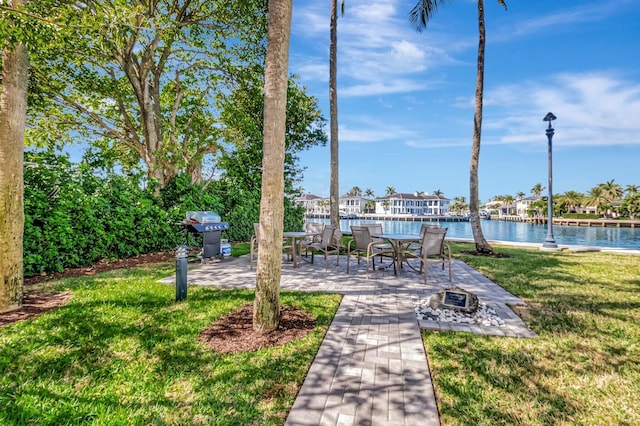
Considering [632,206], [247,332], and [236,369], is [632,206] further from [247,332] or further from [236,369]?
[236,369]

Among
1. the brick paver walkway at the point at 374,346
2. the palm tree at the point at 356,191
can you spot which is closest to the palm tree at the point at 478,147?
the brick paver walkway at the point at 374,346

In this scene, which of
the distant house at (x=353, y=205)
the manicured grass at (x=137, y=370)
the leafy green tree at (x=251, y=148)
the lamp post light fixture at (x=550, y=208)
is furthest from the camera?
the distant house at (x=353, y=205)

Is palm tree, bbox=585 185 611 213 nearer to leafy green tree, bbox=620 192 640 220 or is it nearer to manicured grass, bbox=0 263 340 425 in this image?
leafy green tree, bbox=620 192 640 220

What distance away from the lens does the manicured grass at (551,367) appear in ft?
6.88

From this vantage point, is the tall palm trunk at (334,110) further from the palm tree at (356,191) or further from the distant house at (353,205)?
the palm tree at (356,191)

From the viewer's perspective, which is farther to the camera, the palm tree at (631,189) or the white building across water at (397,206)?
the white building across water at (397,206)

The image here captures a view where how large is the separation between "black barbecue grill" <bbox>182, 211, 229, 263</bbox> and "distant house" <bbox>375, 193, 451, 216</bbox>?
9222cm

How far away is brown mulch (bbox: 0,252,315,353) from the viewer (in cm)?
310

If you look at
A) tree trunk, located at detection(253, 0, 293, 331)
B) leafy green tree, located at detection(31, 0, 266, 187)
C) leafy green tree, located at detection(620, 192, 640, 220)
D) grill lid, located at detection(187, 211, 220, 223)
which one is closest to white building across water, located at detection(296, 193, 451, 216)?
leafy green tree, located at detection(620, 192, 640, 220)

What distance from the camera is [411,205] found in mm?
98250

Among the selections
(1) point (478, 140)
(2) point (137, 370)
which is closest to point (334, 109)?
(1) point (478, 140)

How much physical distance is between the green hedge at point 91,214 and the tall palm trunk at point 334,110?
464cm

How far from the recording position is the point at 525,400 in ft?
7.33

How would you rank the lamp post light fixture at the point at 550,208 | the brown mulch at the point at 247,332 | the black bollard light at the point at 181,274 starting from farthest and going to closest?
the lamp post light fixture at the point at 550,208 → the black bollard light at the point at 181,274 → the brown mulch at the point at 247,332
